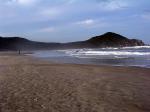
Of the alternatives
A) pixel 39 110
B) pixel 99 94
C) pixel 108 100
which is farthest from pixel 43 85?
pixel 39 110

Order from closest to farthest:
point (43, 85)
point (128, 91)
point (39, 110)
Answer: point (39, 110) < point (128, 91) < point (43, 85)

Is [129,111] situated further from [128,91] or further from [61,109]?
[128,91]

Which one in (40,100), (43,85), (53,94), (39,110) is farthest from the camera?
(43,85)

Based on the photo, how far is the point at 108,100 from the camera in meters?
10.8

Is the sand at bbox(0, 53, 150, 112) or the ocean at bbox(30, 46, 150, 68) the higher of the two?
the sand at bbox(0, 53, 150, 112)

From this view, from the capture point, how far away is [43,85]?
1388 cm

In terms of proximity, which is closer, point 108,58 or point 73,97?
point 73,97

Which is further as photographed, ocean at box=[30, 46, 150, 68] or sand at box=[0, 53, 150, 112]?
ocean at box=[30, 46, 150, 68]

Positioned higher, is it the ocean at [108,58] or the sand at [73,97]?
the sand at [73,97]

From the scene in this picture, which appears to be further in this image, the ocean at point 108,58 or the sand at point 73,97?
the ocean at point 108,58

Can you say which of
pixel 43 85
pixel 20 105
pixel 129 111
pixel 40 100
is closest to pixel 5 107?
pixel 20 105

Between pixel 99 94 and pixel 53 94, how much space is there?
60.1 inches

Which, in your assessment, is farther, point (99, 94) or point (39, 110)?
point (99, 94)

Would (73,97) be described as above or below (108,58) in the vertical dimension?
above
